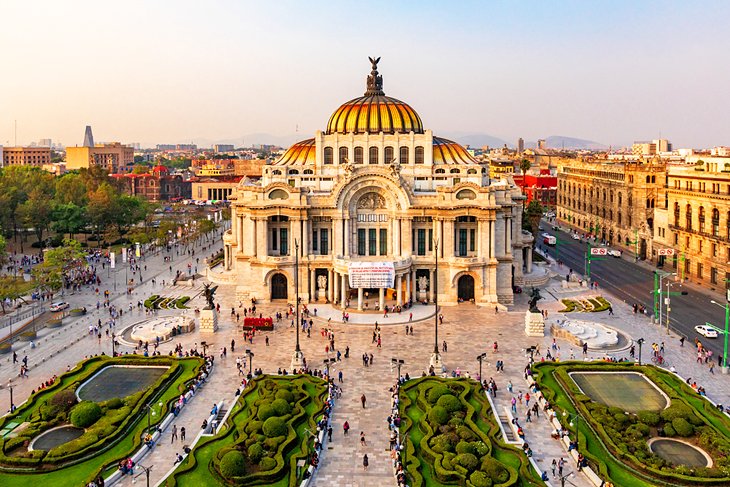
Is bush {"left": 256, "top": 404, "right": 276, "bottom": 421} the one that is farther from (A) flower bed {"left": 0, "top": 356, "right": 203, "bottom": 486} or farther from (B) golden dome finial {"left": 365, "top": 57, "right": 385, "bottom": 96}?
(B) golden dome finial {"left": 365, "top": 57, "right": 385, "bottom": 96}

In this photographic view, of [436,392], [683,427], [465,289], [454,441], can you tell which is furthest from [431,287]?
[683,427]

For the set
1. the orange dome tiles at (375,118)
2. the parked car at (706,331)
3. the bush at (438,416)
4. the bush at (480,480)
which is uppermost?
the orange dome tiles at (375,118)

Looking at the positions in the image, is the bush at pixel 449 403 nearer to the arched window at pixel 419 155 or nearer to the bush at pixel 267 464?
the bush at pixel 267 464

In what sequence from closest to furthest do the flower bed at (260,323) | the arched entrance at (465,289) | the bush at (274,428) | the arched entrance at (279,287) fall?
the bush at (274,428) < the flower bed at (260,323) < the arched entrance at (465,289) < the arched entrance at (279,287)

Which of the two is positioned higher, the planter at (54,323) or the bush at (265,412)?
the planter at (54,323)

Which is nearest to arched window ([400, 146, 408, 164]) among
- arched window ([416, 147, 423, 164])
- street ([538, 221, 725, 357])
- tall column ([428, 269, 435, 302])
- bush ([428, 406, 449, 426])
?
arched window ([416, 147, 423, 164])

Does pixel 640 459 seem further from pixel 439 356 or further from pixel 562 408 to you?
pixel 439 356

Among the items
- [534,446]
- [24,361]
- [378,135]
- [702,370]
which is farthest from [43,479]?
[378,135]

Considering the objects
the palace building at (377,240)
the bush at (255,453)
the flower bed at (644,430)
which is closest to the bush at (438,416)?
the flower bed at (644,430)

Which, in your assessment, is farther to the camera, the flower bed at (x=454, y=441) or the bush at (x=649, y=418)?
the bush at (x=649, y=418)
